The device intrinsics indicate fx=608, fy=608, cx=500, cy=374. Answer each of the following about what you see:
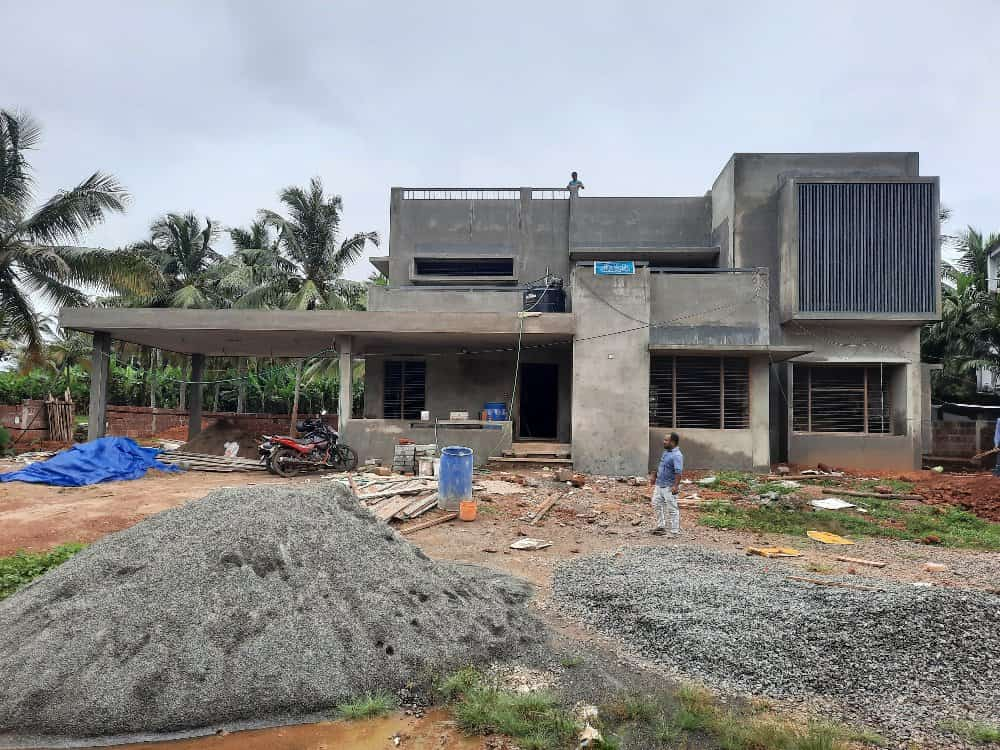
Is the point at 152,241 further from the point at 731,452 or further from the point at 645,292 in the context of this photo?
the point at 731,452

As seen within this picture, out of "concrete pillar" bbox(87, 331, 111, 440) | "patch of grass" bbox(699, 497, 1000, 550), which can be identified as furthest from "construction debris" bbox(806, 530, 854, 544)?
"concrete pillar" bbox(87, 331, 111, 440)

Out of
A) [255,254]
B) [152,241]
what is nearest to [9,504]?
[255,254]

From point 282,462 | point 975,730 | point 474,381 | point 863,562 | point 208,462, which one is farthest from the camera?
point 474,381

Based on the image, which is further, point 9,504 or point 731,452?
point 731,452

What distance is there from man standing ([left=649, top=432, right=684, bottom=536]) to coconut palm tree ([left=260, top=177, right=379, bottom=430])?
1685 centimetres

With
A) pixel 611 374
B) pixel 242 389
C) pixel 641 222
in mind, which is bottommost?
pixel 242 389

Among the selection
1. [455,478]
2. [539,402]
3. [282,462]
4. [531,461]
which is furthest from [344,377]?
[539,402]

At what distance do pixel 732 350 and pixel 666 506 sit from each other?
5.71m

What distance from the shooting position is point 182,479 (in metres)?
12.3

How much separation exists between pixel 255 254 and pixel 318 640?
2163 centimetres

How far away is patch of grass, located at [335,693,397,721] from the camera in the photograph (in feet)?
11.3

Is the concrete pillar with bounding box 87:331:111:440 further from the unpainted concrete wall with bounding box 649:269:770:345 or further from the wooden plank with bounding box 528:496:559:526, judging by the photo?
the unpainted concrete wall with bounding box 649:269:770:345

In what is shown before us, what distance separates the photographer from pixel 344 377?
13570 mm

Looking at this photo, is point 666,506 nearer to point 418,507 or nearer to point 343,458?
point 418,507
